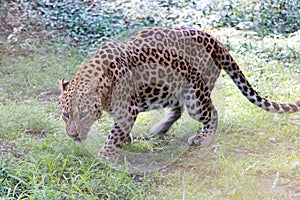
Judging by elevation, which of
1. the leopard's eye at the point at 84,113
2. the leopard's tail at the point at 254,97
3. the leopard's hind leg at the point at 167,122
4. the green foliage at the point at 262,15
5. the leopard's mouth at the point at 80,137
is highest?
the leopard's eye at the point at 84,113

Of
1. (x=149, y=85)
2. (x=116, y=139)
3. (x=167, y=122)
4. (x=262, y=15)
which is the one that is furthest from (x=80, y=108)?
(x=262, y=15)

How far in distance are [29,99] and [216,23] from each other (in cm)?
427

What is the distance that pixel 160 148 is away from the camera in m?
5.94

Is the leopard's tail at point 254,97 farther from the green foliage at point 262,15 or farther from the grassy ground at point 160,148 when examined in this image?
the green foliage at point 262,15

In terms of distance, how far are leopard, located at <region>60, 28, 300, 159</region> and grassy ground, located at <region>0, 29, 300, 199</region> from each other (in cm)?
24

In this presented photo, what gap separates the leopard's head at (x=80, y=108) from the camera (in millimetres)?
5152

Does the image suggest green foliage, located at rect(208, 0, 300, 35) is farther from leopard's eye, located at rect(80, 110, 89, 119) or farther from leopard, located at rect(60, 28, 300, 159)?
leopard's eye, located at rect(80, 110, 89, 119)

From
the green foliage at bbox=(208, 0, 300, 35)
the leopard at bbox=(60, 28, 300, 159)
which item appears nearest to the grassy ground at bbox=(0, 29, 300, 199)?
the leopard at bbox=(60, 28, 300, 159)

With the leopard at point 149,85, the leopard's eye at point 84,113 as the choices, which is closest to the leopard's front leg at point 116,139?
the leopard at point 149,85

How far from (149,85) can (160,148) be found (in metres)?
0.71

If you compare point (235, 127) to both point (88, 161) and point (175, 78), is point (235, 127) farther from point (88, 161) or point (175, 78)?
point (88, 161)

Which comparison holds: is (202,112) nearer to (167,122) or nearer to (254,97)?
(167,122)

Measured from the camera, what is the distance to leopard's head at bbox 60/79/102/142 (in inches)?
203

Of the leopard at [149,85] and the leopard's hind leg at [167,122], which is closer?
the leopard at [149,85]
